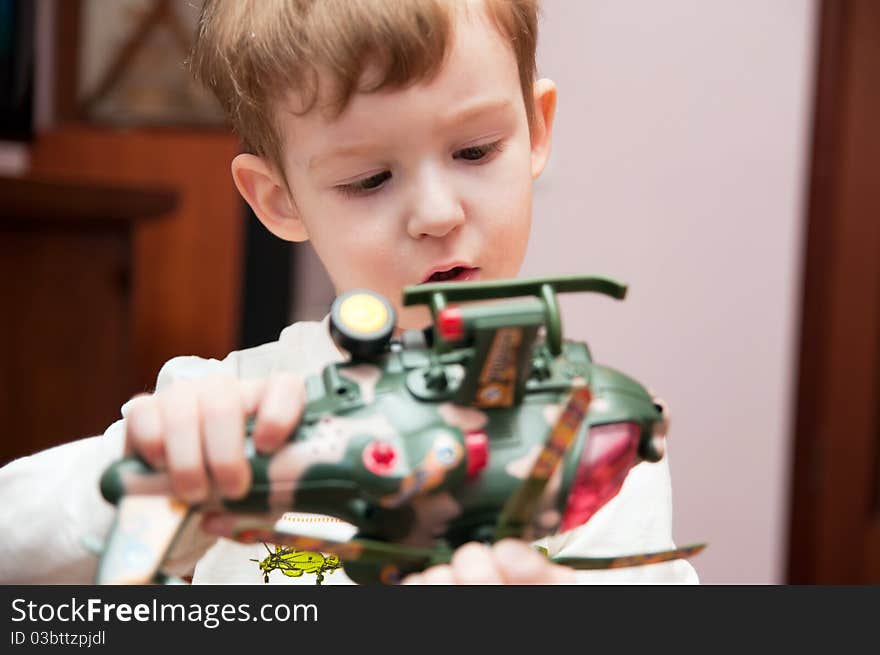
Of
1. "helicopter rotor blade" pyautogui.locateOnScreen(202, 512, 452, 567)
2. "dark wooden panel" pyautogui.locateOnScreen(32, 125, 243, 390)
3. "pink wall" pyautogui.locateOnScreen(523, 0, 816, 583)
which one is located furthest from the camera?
"dark wooden panel" pyautogui.locateOnScreen(32, 125, 243, 390)

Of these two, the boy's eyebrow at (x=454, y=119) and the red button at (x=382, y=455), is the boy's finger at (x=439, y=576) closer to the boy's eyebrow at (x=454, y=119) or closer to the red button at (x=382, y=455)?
the red button at (x=382, y=455)

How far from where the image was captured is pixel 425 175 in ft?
1.50

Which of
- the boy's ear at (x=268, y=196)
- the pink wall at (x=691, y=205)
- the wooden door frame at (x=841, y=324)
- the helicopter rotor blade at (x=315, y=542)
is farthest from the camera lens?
the wooden door frame at (x=841, y=324)

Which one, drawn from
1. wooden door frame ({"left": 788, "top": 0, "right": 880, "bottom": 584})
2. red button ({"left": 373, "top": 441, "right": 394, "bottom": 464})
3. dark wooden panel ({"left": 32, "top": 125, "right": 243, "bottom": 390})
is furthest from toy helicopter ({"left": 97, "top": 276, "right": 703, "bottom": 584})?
dark wooden panel ({"left": 32, "top": 125, "right": 243, "bottom": 390})

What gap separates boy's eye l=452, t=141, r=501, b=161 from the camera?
48 centimetres

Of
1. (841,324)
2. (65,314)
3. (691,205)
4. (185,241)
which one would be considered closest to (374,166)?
(691,205)

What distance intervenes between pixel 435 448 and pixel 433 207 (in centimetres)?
17

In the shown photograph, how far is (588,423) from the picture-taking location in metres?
0.33

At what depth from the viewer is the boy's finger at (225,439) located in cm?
31

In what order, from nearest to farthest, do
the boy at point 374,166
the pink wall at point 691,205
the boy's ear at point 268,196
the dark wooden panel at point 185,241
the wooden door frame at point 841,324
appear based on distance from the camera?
the boy at point 374,166, the boy's ear at point 268,196, the pink wall at point 691,205, the wooden door frame at point 841,324, the dark wooden panel at point 185,241

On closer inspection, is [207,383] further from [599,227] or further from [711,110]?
[711,110]

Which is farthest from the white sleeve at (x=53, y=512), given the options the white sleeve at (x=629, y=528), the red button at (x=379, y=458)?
the white sleeve at (x=629, y=528)

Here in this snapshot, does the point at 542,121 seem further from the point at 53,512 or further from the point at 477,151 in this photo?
the point at 53,512

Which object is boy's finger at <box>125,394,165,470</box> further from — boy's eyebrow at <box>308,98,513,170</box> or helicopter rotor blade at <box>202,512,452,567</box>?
boy's eyebrow at <box>308,98,513,170</box>
